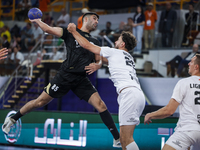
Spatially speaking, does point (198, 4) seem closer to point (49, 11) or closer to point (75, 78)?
point (75, 78)

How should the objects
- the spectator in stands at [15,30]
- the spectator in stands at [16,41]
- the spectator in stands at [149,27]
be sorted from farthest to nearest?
1. the spectator in stands at [15,30]
2. the spectator in stands at [16,41]
3. the spectator in stands at [149,27]

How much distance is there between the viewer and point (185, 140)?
12.5 feet

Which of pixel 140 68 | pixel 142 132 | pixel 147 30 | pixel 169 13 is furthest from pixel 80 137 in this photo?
pixel 169 13

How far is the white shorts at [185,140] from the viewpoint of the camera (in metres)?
3.79

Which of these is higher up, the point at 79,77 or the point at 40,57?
the point at 79,77

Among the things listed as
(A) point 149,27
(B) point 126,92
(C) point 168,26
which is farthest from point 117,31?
(B) point 126,92

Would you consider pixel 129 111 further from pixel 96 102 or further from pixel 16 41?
pixel 16 41

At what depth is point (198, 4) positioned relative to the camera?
1109 cm

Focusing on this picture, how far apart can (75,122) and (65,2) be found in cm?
1044

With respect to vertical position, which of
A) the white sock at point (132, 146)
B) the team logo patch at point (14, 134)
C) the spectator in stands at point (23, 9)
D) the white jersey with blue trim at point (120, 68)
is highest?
the spectator in stands at point (23, 9)

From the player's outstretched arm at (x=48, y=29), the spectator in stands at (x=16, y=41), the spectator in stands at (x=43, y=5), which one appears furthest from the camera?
the spectator in stands at (x=43, y=5)

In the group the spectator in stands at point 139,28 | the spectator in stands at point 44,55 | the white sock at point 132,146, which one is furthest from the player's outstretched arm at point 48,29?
the spectator in stands at point 44,55

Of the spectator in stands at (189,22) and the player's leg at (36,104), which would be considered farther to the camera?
the spectator in stands at (189,22)

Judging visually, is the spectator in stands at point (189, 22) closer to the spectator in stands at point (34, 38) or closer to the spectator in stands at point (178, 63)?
the spectator in stands at point (178, 63)
